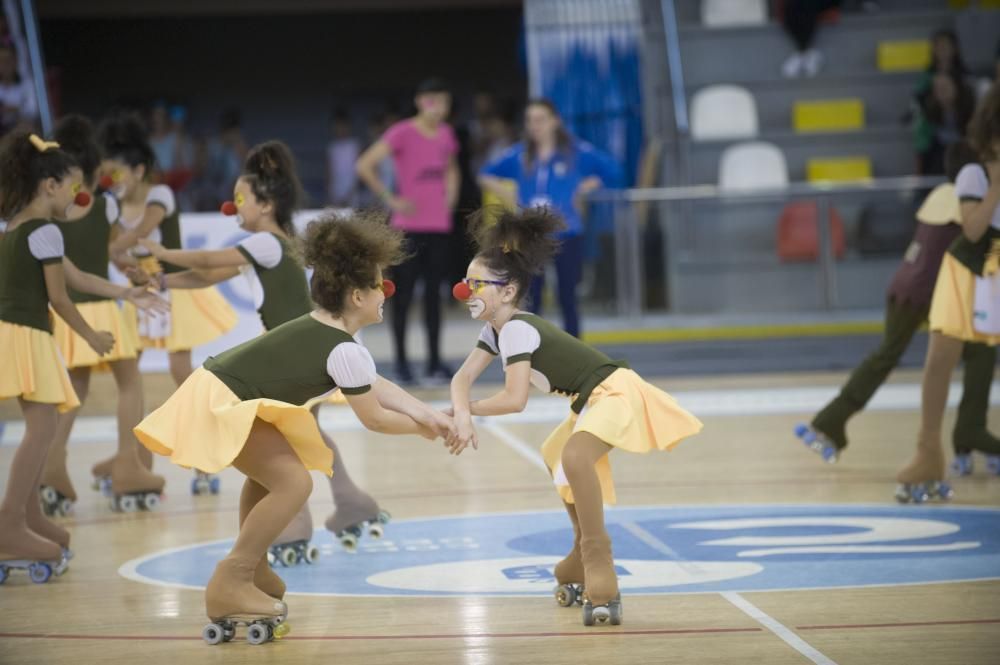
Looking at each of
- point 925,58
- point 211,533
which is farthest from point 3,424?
point 925,58

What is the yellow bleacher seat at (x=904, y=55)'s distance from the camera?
595 inches

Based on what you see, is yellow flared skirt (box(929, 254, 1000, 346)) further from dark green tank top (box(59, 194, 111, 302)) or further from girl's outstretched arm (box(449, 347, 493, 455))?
dark green tank top (box(59, 194, 111, 302))

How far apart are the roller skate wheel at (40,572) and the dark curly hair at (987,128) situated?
4055 mm

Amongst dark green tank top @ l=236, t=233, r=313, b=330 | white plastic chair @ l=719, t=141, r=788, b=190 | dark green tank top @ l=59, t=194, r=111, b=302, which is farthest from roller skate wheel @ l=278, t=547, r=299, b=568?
white plastic chair @ l=719, t=141, r=788, b=190

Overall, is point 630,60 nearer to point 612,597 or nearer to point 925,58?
point 925,58

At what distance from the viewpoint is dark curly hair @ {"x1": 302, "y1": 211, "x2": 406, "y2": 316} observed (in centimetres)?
454

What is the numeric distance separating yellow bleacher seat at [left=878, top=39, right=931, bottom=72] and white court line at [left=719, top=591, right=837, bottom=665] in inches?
446

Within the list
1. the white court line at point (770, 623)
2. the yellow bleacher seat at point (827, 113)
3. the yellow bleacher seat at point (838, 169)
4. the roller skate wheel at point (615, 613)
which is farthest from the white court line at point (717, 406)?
the roller skate wheel at point (615, 613)

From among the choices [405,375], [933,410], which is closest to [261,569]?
[933,410]

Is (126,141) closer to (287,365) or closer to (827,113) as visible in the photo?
(287,365)

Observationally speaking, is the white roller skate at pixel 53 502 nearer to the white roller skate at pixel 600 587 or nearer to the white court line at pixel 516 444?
the white court line at pixel 516 444

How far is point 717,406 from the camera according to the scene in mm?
9953

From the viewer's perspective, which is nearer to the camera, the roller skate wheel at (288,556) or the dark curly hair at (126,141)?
the roller skate wheel at (288,556)

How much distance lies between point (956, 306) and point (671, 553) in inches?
72.9
